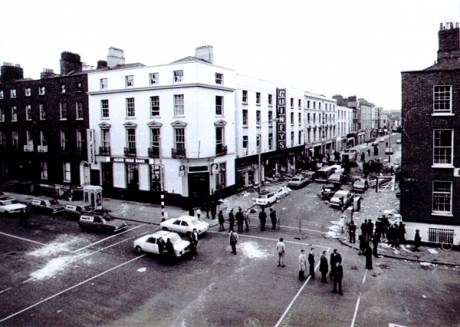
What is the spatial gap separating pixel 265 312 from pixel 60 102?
119 ft

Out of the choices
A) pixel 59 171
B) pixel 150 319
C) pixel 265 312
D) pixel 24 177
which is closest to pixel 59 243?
pixel 150 319

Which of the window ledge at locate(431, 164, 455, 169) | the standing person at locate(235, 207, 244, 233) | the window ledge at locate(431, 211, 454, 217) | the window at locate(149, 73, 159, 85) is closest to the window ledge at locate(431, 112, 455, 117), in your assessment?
the window ledge at locate(431, 164, 455, 169)

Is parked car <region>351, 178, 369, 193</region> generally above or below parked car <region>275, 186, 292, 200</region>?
above

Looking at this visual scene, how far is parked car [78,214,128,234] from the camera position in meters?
25.5

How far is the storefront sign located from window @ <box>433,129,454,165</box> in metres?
23.9

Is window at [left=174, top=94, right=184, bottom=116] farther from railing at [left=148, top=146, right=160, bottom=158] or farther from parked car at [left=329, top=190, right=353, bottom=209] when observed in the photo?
parked car at [left=329, top=190, right=353, bottom=209]

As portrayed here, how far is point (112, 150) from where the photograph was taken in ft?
124

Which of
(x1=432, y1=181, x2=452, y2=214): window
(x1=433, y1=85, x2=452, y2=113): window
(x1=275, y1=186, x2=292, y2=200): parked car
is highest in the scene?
(x1=433, y1=85, x2=452, y2=113): window

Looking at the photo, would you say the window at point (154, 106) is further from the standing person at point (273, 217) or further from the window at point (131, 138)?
the standing person at point (273, 217)

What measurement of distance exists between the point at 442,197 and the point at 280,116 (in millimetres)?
28134

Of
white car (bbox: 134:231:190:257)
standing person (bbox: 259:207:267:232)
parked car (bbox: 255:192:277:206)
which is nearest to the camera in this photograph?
white car (bbox: 134:231:190:257)

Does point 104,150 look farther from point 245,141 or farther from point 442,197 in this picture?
point 442,197

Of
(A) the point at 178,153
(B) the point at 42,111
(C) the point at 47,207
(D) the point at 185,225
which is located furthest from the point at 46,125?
Result: (D) the point at 185,225

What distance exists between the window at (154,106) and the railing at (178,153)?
13.6 feet
